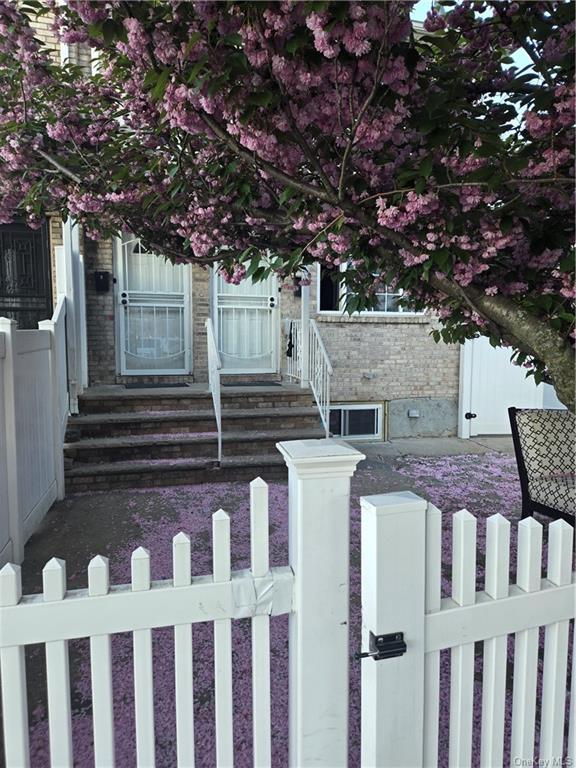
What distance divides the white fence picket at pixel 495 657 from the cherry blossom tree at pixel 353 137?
2.64 feet

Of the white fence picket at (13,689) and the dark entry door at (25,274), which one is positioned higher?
the dark entry door at (25,274)

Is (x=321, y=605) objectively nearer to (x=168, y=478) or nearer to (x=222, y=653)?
(x=222, y=653)

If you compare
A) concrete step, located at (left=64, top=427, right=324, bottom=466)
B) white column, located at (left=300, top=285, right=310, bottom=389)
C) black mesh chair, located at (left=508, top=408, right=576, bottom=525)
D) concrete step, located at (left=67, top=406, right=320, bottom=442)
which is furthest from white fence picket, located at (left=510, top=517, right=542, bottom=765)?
white column, located at (left=300, top=285, right=310, bottom=389)

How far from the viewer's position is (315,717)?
1193 mm

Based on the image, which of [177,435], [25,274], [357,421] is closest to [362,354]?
[357,421]

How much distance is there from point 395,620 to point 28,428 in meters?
3.10

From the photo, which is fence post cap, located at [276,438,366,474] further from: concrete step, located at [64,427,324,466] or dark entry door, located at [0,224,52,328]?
dark entry door, located at [0,224,52,328]

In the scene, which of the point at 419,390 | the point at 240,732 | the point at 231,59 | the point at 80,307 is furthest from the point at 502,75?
the point at 419,390

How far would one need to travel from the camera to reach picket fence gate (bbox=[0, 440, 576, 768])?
1092 millimetres

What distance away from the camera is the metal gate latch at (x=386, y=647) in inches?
45.2

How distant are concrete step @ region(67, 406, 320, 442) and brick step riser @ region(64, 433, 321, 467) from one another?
26 centimetres

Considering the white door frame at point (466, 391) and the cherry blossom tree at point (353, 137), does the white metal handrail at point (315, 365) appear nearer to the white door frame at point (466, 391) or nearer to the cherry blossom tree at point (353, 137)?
the white door frame at point (466, 391)

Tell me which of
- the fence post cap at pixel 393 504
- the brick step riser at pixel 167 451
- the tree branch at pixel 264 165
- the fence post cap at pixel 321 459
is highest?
the tree branch at pixel 264 165

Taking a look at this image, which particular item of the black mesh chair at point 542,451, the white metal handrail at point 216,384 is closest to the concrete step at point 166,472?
the white metal handrail at point 216,384
